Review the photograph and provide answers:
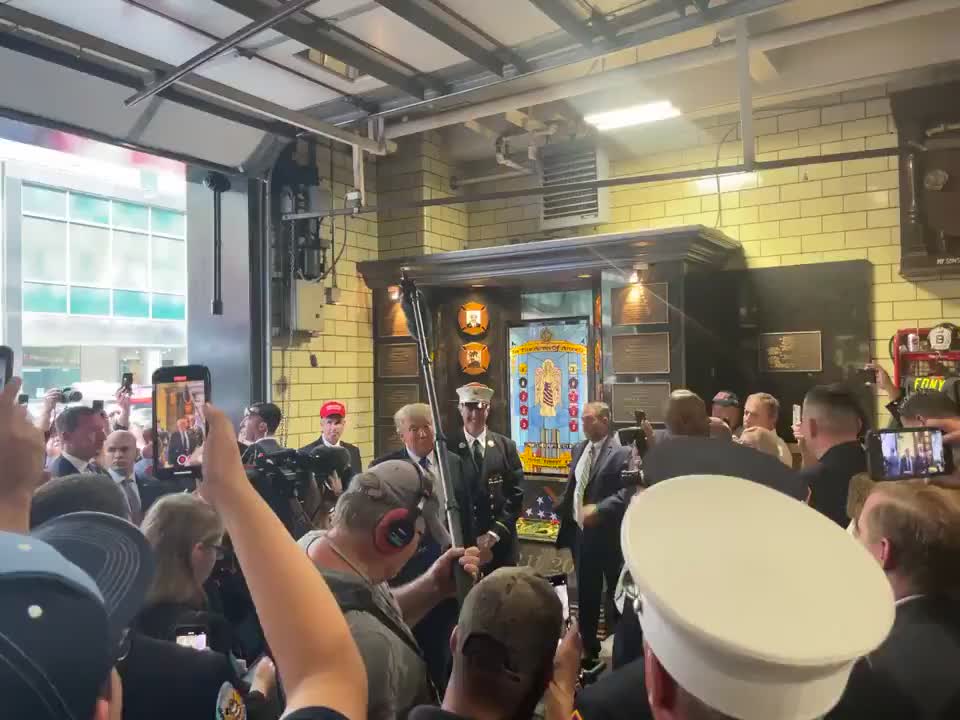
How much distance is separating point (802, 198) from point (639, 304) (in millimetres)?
1541

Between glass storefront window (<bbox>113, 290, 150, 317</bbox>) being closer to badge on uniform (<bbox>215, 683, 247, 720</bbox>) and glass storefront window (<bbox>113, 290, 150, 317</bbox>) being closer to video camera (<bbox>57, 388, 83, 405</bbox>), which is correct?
video camera (<bbox>57, 388, 83, 405</bbox>)

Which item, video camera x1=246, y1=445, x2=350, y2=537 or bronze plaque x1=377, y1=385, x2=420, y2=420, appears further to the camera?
bronze plaque x1=377, y1=385, x2=420, y2=420

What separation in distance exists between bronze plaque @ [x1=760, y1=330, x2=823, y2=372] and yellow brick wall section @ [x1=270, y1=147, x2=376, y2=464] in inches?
142

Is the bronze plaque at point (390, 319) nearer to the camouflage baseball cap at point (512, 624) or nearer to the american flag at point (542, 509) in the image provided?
the american flag at point (542, 509)

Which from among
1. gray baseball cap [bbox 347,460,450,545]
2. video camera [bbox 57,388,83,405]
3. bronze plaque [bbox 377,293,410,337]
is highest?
bronze plaque [bbox 377,293,410,337]

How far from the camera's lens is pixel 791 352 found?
5750 mm

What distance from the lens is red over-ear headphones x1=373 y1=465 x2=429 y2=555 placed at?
159 cm

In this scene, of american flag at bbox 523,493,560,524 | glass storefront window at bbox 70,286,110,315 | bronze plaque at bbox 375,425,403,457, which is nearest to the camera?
american flag at bbox 523,493,560,524

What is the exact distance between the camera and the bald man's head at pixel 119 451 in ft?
12.2

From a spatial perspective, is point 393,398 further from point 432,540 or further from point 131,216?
point 131,216

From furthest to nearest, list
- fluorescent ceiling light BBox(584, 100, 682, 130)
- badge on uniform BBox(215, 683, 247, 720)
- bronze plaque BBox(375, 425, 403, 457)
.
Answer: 1. bronze plaque BBox(375, 425, 403, 457)
2. fluorescent ceiling light BBox(584, 100, 682, 130)
3. badge on uniform BBox(215, 683, 247, 720)

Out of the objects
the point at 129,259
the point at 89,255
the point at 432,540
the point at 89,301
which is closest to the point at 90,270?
the point at 89,255

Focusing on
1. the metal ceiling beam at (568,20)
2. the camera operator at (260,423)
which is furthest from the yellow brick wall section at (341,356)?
the metal ceiling beam at (568,20)

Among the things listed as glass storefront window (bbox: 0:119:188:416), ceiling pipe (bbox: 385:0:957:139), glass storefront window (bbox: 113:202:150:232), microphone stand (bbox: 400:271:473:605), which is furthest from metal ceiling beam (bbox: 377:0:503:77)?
glass storefront window (bbox: 113:202:150:232)
